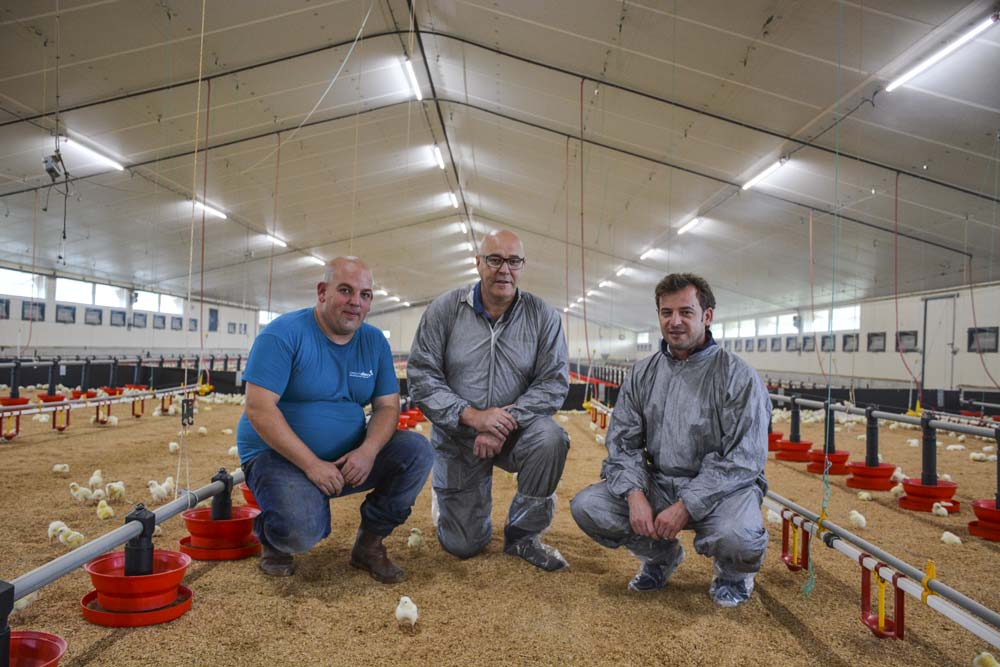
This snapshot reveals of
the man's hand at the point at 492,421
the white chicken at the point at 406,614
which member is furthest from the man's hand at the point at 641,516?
the white chicken at the point at 406,614

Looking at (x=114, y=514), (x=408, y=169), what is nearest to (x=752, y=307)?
(x=408, y=169)

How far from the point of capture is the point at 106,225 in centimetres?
975

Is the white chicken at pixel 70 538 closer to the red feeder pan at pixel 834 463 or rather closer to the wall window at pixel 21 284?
the red feeder pan at pixel 834 463

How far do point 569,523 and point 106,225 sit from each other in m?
9.99

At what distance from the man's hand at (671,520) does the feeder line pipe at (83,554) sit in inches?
58.0

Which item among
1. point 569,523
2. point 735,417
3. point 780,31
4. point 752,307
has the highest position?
point 780,31

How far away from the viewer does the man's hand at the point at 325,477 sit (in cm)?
191

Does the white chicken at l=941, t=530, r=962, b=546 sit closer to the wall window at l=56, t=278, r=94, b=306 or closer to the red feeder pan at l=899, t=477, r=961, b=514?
the red feeder pan at l=899, t=477, r=961, b=514

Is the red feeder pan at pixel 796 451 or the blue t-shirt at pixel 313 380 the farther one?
the red feeder pan at pixel 796 451

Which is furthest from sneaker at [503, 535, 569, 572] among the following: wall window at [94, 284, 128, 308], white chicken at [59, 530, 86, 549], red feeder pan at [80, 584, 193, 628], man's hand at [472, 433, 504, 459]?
wall window at [94, 284, 128, 308]

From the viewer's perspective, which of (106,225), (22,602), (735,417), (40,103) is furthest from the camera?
(106,225)

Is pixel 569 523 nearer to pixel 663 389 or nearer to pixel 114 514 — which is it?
pixel 663 389

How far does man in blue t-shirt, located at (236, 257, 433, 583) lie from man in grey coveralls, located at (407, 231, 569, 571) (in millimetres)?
188

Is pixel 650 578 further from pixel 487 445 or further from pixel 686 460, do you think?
pixel 487 445
